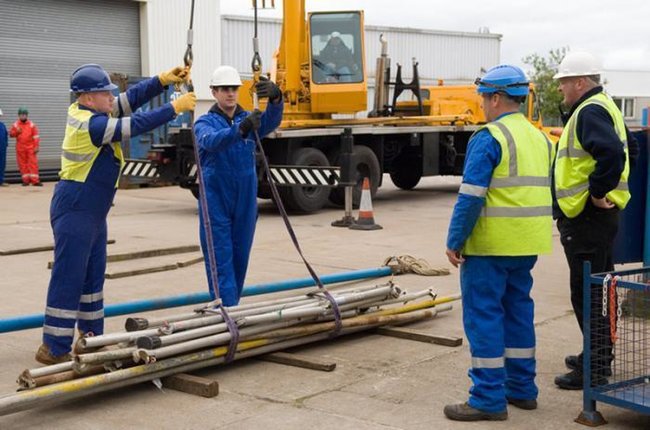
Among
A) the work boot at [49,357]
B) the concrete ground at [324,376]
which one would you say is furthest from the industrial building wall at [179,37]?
the work boot at [49,357]

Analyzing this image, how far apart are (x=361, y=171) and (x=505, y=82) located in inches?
451

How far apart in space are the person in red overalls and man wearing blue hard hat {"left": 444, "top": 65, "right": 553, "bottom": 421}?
1825cm

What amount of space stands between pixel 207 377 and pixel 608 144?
2795 mm

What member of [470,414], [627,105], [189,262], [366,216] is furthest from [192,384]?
[627,105]

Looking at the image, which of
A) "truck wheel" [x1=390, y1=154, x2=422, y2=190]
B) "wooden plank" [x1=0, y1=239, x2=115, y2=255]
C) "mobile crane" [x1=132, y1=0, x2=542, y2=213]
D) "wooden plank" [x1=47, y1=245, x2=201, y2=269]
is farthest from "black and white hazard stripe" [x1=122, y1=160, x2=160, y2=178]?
"truck wheel" [x1=390, y1=154, x2=422, y2=190]

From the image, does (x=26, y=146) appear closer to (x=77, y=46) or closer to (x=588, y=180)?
(x=77, y=46)

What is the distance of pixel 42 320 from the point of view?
19.6 ft

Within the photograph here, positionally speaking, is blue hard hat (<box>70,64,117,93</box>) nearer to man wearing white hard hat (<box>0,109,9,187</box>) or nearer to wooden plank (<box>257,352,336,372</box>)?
wooden plank (<box>257,352,336,372</box>)

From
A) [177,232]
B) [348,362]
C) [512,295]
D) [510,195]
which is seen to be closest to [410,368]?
[348,362]

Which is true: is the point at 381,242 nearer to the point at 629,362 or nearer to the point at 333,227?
the point at 333,227

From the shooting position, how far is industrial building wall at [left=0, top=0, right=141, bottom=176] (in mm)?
23156

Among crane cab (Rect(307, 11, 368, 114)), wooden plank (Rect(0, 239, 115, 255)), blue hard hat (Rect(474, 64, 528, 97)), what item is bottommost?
wooden plank (Rect(0, 239, 115, 255))

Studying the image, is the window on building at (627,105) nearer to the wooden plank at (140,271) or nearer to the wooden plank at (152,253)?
the wooden plank at (152,253)

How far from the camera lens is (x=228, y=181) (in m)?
6.55
